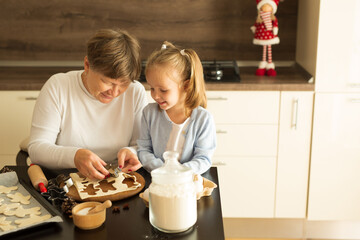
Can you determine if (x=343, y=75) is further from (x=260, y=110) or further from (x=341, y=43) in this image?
(x=260, y=110)

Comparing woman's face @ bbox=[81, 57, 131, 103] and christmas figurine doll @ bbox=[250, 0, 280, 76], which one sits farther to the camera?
christmas figurine doll @ bbox=[250, 0, 280, 76]

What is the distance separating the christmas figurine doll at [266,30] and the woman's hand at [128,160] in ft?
4.90

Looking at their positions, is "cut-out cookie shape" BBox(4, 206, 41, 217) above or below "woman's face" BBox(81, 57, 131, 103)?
below

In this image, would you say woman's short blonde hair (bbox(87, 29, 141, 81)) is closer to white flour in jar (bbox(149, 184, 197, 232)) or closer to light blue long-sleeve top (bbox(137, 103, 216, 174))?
light blue long-sleeve top (bbox(137, 103, 216, 174))

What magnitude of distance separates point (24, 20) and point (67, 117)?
1.51 meters

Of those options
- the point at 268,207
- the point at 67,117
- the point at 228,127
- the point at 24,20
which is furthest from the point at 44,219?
the point at 24,20

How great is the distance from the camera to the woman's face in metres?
1.58

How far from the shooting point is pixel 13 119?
265 centimetres

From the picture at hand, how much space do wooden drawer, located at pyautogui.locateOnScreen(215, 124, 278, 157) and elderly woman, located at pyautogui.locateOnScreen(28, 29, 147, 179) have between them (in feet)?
3.03

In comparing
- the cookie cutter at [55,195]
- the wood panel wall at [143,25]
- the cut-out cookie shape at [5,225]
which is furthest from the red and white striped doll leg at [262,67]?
the cut-out cookie shape at [5,225]

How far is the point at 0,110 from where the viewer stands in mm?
2625

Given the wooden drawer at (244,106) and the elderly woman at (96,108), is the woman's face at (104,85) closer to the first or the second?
the elderly woman at (96,108)

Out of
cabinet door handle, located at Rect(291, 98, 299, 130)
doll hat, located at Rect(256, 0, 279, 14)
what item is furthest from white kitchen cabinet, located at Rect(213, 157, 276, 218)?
doll hat, located at Rect(256, 0, 279, 14)

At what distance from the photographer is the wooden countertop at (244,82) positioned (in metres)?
2.53
